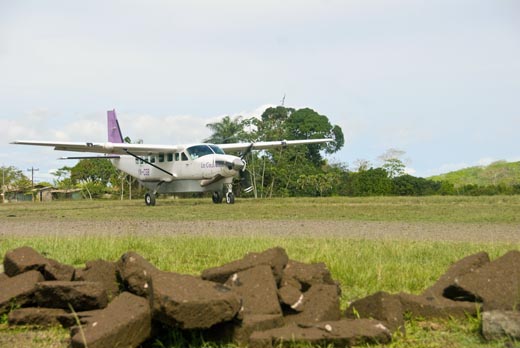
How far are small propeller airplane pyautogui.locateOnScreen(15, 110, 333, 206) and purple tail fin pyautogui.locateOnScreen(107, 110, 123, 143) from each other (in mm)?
5794

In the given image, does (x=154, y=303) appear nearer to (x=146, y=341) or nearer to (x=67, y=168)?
(x=146, y=341)

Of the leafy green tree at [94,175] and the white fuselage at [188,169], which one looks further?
the leafy green tree at [94,175]

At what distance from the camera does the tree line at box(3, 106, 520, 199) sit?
48438mm

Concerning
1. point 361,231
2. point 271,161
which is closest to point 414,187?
point 271,161

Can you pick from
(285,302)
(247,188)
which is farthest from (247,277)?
(247,188)

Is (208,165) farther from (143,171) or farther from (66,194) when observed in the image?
(66,194)

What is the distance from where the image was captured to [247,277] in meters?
5.23

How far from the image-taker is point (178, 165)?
33.9 m

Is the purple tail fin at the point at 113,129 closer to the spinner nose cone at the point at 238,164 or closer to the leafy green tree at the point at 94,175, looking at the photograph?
the spinner nose cone at the point at 238,164

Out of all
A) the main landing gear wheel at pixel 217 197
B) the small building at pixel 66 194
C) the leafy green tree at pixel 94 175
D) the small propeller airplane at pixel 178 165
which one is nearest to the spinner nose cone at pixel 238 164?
the small propeller airplane at pixel 178 165

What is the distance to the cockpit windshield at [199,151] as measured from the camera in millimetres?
32844

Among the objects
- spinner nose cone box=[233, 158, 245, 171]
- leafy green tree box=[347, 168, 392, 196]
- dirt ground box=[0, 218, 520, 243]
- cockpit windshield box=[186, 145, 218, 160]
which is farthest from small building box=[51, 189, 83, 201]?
dirt ground box=[0, 218, 520, 243]

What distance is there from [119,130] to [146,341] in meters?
40.1

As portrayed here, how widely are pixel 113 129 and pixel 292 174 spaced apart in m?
22.1
